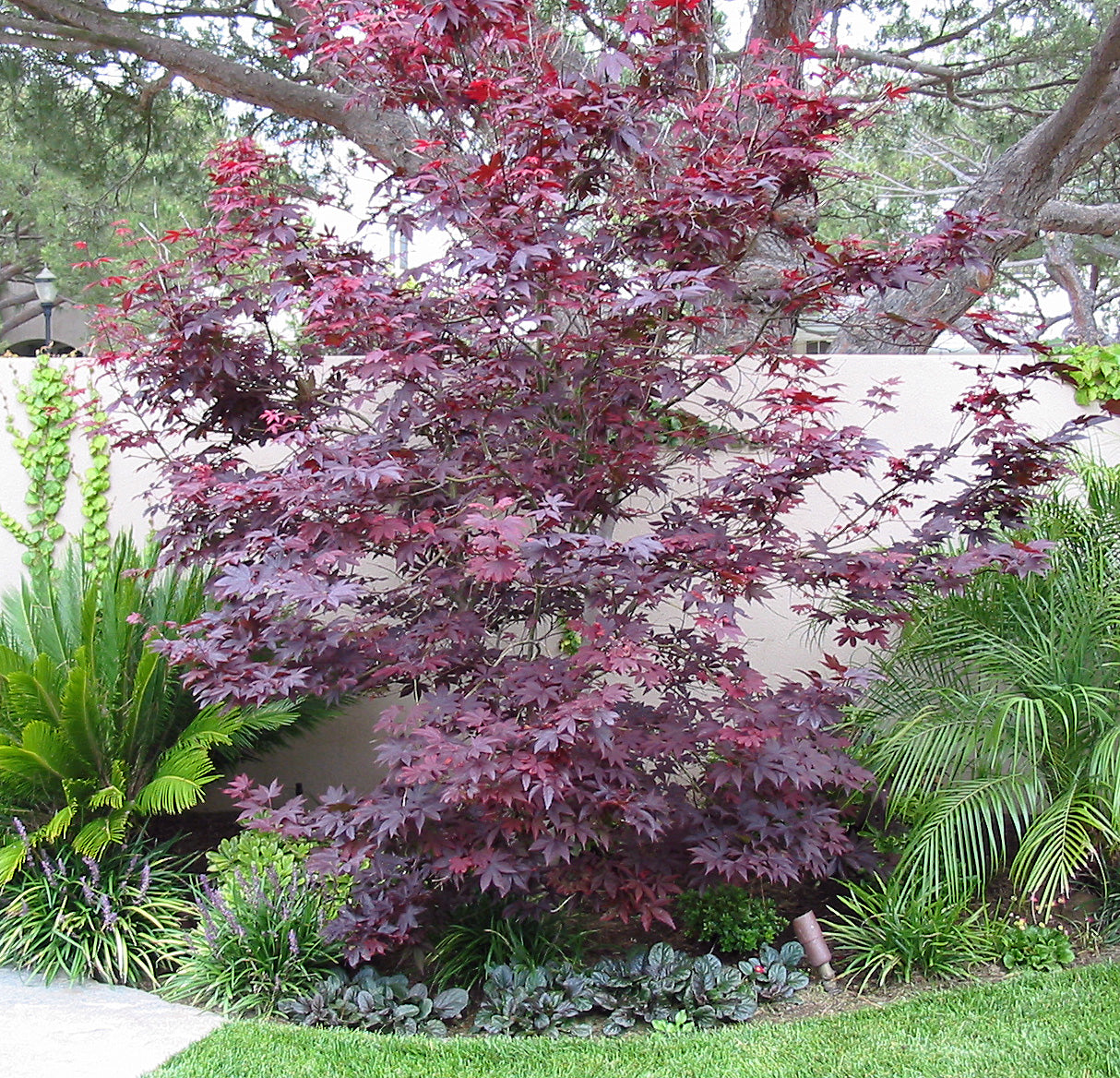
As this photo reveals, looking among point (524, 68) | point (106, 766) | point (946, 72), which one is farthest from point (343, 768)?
point (946, 72)

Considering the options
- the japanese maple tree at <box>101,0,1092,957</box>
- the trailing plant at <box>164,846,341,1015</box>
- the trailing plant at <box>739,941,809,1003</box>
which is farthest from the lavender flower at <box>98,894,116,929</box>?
→ the trailing plant at <box>739,941,809,1003</box>

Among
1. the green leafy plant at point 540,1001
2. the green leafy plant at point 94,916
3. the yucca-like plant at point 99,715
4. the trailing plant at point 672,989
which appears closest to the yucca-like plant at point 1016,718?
the trailing plant at point 672,989

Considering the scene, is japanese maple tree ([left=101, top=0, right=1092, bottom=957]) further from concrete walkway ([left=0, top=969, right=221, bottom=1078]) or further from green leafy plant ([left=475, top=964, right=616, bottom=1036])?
concrete walkway ([left=0, top=969, right=221, bottom=1078])

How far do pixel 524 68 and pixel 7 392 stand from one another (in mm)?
3310

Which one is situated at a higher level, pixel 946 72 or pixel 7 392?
pixel 946 72

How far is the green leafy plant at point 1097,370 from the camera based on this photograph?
5309 millimetres

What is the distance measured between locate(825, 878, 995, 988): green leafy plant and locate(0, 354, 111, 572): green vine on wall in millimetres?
3889

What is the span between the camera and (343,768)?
5562 mm

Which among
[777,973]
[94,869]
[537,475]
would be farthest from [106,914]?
[777,973]

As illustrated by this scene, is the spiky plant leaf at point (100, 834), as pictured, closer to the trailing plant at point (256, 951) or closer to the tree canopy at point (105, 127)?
the trailing plant at point (256, 951)

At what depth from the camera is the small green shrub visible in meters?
3.92

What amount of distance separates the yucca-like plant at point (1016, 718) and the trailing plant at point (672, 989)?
0.79 m

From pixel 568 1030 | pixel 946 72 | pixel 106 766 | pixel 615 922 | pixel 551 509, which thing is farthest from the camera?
pixel 946 72

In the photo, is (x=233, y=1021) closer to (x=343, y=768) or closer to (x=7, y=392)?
(x=343, y=768)
